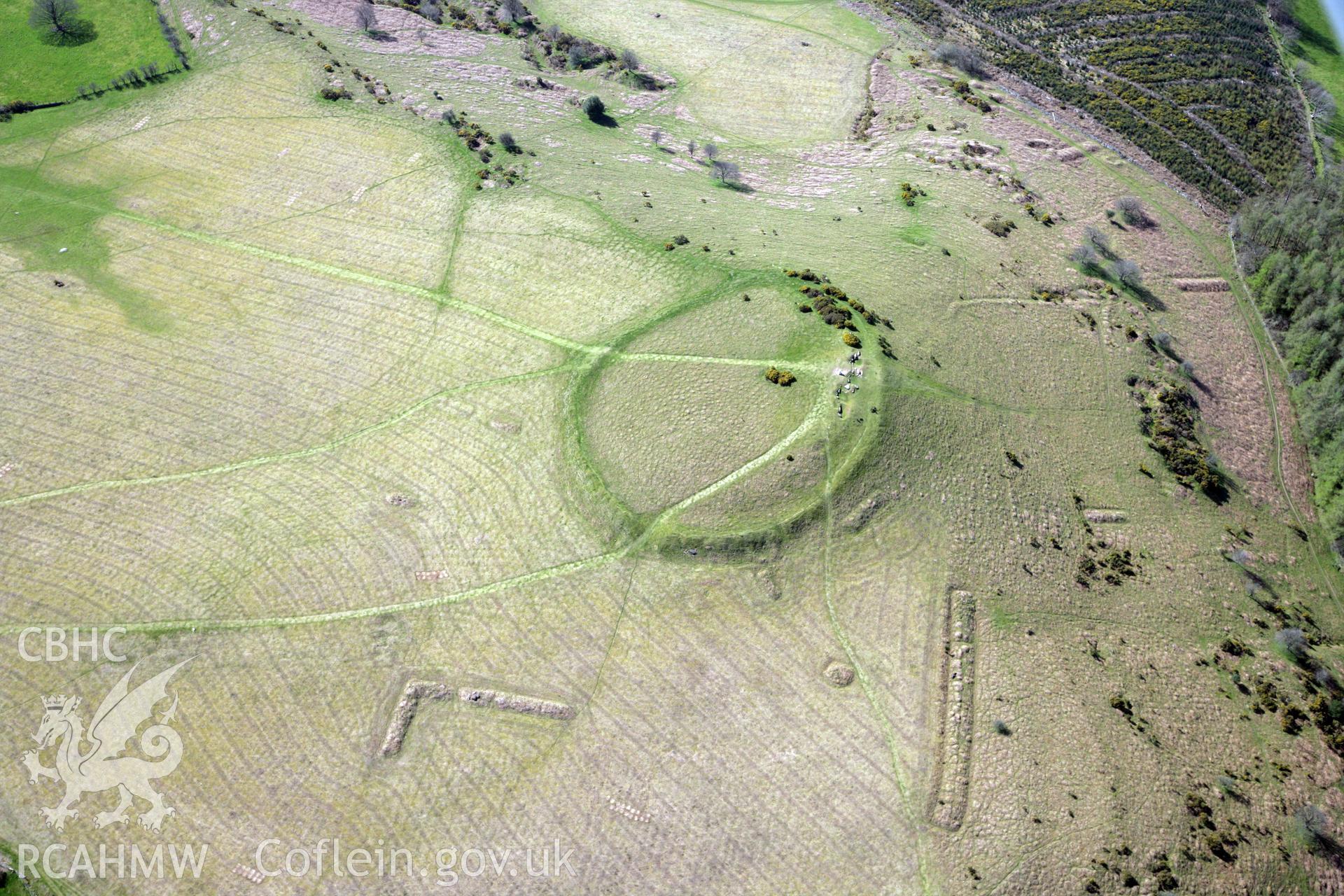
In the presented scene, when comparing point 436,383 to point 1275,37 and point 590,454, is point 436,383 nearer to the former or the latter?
point 590,454

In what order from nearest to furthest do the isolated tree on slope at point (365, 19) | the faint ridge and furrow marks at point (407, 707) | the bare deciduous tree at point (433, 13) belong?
1. the faint ridge and furrow marks at point (407, 707)
2. the isolated tree on slope at point (365, 19)
3. the bare deciduous tree at point (433, 13)

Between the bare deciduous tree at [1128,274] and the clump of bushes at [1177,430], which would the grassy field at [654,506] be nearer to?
the clump of bushes at [1177,430]

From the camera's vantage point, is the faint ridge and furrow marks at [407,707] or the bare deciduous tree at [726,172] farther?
the bare deciduous tree at [726,172]

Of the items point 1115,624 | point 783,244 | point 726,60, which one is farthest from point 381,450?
point 726,60

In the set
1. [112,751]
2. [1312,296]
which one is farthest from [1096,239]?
[112,751]

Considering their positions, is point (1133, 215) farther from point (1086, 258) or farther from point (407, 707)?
point (407, 707)

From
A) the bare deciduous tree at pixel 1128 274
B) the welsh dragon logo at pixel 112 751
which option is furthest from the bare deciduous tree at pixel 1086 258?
the welsh dragon logo at pixel 112 751

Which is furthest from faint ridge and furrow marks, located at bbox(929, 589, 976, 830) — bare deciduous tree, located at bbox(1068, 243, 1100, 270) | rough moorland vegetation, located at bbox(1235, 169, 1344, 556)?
bare deciduous tree, located at bbox(1068, 243, 1100, 270)

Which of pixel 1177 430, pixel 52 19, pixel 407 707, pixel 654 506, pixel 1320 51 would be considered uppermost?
pixel 1320 51
